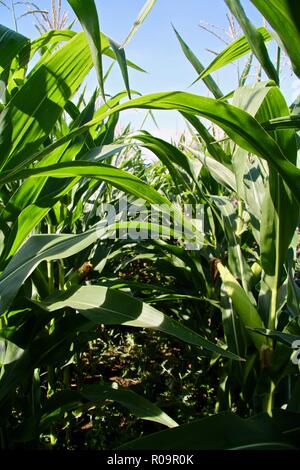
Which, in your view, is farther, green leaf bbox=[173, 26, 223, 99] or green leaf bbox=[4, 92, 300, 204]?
green leaf bbox=[173, 26, 223, 99]

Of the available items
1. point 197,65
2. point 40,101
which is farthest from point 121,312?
point 197,65

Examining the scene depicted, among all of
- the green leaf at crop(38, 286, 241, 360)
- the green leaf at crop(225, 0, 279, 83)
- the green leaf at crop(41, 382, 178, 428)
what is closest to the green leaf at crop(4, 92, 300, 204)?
the green leaf at crop(225, 0, 279, 83)

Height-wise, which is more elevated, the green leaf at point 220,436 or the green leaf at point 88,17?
the green leaf at point 88,17

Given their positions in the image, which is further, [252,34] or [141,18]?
[252,34]

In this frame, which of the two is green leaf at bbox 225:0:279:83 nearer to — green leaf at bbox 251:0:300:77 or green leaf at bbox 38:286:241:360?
green leaf at bbox 251:0:300:77

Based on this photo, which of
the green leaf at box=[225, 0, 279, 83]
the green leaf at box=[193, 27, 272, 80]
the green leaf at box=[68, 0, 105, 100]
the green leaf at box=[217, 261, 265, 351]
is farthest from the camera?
the green leaf at box=[217, 261, 265, 351]

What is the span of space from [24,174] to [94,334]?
0.54 m

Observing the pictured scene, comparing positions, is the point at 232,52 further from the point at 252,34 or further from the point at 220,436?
the point at 220,436

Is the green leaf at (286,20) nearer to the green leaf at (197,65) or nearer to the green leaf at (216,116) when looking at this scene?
the green leaf at (216,116)

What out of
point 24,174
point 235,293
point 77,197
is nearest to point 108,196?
point 77,197

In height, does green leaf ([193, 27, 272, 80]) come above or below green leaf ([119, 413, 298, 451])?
above

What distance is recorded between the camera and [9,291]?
1.81ft

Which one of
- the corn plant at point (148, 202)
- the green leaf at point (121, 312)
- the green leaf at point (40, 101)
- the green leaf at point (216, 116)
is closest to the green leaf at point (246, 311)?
the corn plant at point (148, 202)
